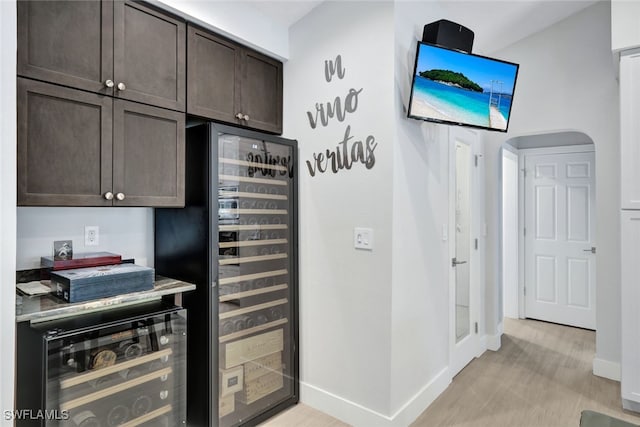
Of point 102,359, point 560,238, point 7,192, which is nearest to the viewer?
point 7,192

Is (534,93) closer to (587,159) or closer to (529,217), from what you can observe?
(587,159)

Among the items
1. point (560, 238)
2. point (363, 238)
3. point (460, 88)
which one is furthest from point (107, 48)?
point (560, 238)

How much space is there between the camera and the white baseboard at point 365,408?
92.2 inches

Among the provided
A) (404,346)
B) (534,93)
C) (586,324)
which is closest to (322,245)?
(404,346)

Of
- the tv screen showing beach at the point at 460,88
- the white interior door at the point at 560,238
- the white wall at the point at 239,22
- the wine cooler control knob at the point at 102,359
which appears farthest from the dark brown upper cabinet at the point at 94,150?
the white interior door at the point at 560,238

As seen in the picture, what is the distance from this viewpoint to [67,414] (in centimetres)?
170

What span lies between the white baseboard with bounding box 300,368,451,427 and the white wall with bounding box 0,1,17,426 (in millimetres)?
1746

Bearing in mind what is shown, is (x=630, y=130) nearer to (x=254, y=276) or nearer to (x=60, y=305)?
(x=254, y=276)

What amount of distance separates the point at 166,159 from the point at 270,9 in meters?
1.29

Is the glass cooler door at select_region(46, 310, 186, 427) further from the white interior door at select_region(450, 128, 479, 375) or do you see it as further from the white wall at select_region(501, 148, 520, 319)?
the white wall at select_region(501, 148, 520, 319)

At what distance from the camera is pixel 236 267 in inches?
94.8

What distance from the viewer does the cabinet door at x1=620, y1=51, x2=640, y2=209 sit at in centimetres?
255

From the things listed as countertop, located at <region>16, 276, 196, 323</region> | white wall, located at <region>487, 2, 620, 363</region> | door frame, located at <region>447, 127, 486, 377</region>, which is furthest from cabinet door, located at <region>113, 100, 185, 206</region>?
white wall, located at <region>487, 2, 620, 363</region>

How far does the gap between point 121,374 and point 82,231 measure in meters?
0.83
